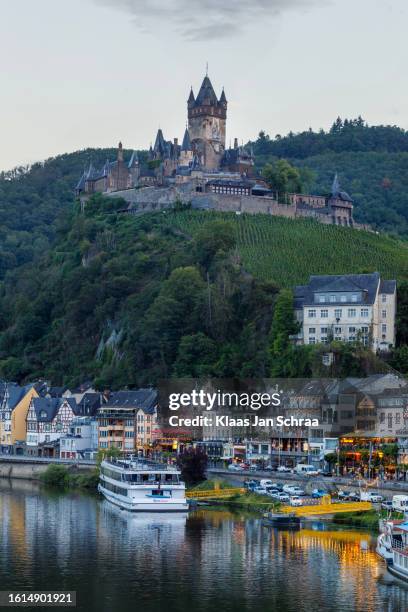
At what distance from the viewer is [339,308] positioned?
85.5 meters

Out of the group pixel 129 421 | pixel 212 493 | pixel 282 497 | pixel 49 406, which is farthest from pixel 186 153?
pixel 282 497

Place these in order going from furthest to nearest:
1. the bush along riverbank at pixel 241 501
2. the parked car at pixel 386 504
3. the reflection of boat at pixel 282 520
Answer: the bush along riverbank at pixel 241 501 → the reflection of boat at pixel 282 520 → the parked car at pixel 386 504

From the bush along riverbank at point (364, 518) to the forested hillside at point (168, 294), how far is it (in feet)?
75.3

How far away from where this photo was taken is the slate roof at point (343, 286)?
85.0 m

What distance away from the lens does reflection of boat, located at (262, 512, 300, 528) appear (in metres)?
58.2

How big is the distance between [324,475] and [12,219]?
115167 mm

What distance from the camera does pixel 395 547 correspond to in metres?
47.9

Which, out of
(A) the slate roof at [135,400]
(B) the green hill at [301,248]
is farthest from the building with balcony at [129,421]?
(B) the green hill at [301,248]

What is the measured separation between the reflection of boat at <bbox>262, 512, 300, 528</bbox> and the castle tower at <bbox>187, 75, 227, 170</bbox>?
245 feet

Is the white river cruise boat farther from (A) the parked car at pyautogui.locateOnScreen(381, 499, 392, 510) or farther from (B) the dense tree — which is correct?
(A) the parked car at pyautogui.locateOnScreen(381, 499, 392, 510)

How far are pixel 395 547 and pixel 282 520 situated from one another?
11.0 m

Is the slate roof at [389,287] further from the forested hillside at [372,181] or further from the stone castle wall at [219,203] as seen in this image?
the forested hillside at [372,181]

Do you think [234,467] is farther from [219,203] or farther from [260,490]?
[219,203]

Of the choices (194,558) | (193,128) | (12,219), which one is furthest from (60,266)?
(194,558)
